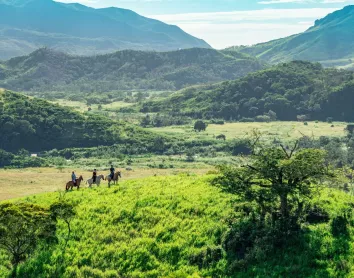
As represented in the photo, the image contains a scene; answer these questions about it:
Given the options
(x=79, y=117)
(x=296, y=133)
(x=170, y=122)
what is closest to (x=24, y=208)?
(x=79, y=117)

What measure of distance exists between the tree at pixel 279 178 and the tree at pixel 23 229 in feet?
36.5

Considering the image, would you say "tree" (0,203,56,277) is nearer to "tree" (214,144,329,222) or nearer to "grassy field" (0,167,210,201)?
"tree" (214,144,329,222)

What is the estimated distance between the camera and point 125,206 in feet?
104

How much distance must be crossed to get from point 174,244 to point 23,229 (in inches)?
354

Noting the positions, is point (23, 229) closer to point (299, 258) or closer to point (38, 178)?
point (299, 258)

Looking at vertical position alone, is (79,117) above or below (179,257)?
above

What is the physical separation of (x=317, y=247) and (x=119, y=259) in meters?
11.4

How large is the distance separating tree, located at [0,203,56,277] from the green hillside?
2.19ft

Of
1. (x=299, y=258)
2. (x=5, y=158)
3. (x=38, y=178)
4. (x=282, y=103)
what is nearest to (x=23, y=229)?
(x=299, y=258)

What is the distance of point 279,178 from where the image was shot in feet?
85.2

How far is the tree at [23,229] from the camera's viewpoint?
25.8m

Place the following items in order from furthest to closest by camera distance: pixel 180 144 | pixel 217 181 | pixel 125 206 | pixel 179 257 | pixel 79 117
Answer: pixel 79 117, pixel 180 144, pixel 125 206, pixel 217 181, pixel 179 257

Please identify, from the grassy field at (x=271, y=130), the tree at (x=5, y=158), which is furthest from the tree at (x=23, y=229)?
the grassy field at (x=271, y=130)

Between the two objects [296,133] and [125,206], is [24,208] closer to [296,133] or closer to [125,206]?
[125,206]
